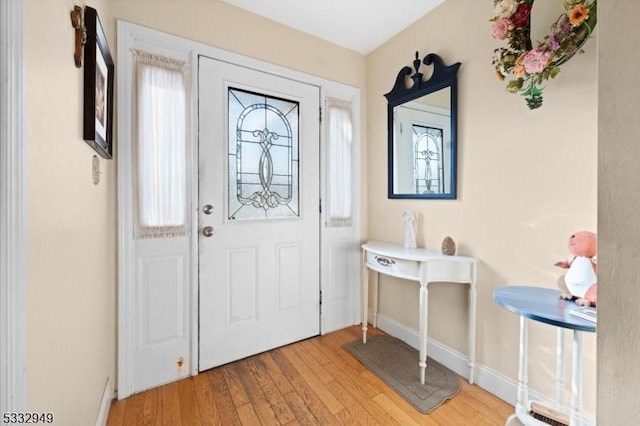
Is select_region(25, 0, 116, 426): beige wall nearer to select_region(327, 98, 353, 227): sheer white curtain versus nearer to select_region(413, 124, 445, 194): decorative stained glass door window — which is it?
select_region(327, 98, 353, 227): sheer white curtain

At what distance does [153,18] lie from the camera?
1688 millimetres

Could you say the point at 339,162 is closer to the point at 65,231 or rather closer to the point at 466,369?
the point at 466,369

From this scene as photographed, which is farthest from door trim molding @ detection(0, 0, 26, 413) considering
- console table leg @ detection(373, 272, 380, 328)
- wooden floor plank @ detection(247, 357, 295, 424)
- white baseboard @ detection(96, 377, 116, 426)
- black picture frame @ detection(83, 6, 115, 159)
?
console table leg @ detection(373, 272, 380, 328)

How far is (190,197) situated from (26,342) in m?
1.27

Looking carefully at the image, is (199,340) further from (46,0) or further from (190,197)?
(46,0)

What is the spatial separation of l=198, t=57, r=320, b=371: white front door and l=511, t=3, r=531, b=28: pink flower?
136cm

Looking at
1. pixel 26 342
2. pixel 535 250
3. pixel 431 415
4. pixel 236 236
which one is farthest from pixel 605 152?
pixel 236 236

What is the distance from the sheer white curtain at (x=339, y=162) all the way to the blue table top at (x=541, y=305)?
4.37 ft

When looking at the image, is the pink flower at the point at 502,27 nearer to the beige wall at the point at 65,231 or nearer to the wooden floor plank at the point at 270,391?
the beige wall at the point at 65,231

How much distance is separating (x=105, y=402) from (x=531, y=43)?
2819mm

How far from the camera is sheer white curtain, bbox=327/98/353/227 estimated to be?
93.7 inches

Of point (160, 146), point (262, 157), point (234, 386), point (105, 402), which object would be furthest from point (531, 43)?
point (105, 402)

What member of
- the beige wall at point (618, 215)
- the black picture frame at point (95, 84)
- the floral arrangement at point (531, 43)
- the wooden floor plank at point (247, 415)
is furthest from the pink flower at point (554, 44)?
the wooden floor plank at point (247, 415)

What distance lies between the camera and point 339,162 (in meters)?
2.43
